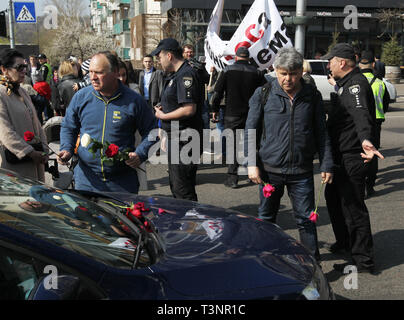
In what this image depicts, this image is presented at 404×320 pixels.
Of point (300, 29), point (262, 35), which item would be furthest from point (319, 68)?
point (262, 35)

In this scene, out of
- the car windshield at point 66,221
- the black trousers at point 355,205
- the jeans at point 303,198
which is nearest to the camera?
the car windshield at point 66,221

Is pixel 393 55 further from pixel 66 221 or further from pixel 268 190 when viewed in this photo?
pixel 66 221

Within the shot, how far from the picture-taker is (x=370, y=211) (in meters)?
6.25

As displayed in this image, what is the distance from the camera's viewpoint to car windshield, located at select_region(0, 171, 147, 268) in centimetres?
215

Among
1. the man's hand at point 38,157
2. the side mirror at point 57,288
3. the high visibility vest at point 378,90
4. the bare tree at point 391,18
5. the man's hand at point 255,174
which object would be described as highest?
the bare tree at point 391,18

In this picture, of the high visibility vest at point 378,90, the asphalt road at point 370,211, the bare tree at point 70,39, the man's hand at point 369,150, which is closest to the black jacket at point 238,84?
the asphalt road at point 370,211

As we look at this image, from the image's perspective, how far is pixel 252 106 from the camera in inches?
166

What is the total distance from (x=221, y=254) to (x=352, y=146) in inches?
93.5

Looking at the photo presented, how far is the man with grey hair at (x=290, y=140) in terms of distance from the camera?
4.05 meters

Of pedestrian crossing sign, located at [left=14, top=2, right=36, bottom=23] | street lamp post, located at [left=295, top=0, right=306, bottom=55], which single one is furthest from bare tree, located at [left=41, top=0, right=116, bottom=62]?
street lamp post, located at [left=295, top=0, right=306, bottom=55]

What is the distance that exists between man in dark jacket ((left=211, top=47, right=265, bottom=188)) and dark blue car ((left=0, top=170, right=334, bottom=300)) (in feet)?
14.1

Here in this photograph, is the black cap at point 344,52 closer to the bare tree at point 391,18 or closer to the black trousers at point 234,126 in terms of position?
the black trousers at point 234,126

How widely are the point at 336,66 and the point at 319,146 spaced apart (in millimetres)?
775

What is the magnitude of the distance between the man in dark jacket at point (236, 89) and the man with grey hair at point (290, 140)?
306cm
